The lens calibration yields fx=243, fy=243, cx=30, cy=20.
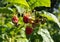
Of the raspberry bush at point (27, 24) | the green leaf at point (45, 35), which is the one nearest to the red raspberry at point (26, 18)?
the raspberry bush at point (27, 24)

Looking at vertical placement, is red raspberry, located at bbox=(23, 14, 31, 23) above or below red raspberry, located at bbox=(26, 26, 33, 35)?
above

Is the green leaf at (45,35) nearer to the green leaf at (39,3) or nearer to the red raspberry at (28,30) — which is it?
the red raspberry at (28,30)

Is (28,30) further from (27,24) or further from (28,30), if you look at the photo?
(27,24)

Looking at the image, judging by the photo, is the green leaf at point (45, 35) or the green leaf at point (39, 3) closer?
the green leaf at point (45, 35)

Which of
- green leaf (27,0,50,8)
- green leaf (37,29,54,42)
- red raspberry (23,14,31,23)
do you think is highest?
green leaf (27,0,50,8)

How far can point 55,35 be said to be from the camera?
3.15 metres

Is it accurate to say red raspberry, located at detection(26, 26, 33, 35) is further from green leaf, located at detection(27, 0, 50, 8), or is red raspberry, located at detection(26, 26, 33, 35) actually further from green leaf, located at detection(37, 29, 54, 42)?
green leaf, located at detection(27, 0, 50, 8)

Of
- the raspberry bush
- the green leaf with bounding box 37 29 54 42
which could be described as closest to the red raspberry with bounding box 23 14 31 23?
the raspberry bush

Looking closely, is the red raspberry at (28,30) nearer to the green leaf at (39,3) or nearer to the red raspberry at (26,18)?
the red raspberry at (26,18)

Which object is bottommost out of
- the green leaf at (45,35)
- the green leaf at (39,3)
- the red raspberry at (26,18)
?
the green leaf at (45,35)

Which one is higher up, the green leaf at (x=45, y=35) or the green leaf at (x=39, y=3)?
the green leaf at (x=39, y=3)

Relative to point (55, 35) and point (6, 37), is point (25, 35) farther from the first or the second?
point (55, 35)

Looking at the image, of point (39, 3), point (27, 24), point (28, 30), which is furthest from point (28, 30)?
point (39, 3)

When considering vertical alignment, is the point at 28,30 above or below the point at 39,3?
below
